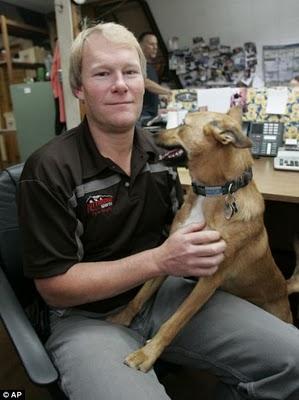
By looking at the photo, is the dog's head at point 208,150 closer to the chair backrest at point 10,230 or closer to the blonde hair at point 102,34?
the blonde hair at point 102,34

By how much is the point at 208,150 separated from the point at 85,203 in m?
0.36

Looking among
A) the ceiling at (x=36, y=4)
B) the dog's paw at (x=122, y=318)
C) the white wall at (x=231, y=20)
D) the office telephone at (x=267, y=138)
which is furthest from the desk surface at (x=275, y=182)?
the ceiling at (x=36, y=4)

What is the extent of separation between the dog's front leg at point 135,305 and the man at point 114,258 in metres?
0.02

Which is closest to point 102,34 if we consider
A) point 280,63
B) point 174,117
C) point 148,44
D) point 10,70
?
point 174,117

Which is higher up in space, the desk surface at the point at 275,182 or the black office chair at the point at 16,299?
the desk surface at the point at 275,182

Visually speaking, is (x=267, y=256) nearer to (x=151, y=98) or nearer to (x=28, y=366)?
(x=28, y=366)

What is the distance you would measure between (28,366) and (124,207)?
1.39 feet

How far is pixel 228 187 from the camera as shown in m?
0.99

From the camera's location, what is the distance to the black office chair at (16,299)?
2.43ft

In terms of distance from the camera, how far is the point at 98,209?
3.02 feet

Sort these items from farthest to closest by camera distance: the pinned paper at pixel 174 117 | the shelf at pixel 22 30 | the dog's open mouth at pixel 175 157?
the shelf at pixel 22 30
the pinned paper at pixel 174 117
the dog's open mouth at pixel 175 157

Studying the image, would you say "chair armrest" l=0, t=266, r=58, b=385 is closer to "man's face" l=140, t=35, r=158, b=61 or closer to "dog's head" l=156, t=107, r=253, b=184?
"dog's head" l=156, t=107, r=253, b=184

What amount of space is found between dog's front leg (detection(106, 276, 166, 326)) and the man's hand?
19 cm

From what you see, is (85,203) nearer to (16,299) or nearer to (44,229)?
(44,229)
